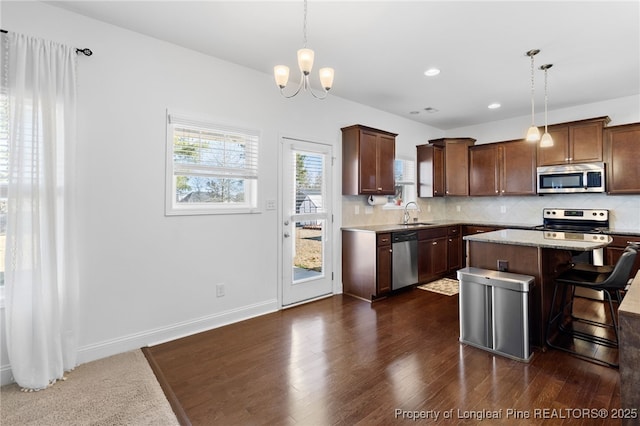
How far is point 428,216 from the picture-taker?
6121mm

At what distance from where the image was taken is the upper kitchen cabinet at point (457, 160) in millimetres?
5785

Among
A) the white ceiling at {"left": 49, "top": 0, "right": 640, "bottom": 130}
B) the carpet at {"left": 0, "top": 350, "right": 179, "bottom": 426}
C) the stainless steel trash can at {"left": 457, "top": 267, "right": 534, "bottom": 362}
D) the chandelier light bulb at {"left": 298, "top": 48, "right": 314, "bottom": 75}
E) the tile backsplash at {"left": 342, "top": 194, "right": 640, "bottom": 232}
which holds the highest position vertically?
the white ceiling at {"left": 49, "top": 0, "right": 640, "bottom": 130}

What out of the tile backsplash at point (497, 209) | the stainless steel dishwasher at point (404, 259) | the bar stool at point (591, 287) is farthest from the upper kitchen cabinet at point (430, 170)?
the bar stool at point (591, 287)

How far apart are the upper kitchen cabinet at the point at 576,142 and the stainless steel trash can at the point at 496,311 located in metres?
3.03

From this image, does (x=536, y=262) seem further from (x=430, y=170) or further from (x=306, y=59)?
(x=430, y=170)

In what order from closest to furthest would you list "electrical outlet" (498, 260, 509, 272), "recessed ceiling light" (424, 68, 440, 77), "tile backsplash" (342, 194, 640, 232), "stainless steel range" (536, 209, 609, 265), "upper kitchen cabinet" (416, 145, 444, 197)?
"electrical outlet" (498, 260, 509, 272)
"recessed ceiling light" (424, 68, 440, 77)
"stainless steel range" (536, 209, 609, 265)
"tile backsplash" (342, 194, 640, 232)
"upper kitchen cabinet" (416, 145, 444, 197)

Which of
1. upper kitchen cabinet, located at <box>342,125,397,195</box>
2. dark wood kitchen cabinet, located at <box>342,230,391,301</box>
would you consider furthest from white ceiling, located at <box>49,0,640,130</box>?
dark wood kitchen cabinet, located at <box>342,230,391,301</box>

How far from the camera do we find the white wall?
8.31ft

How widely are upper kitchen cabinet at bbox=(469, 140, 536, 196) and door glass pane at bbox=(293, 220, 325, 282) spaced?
327 centimetres

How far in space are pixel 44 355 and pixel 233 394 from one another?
137 centimetres

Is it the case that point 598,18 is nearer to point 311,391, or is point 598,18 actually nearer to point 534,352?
point 534,352

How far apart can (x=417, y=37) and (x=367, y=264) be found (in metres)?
2.64

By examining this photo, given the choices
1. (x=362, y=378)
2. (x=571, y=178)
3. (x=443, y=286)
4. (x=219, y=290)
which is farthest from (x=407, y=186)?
(x=362, y=378)

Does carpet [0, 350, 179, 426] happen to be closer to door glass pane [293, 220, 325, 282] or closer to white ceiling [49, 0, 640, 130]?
door glass pane [293, 220, 325, 282]
